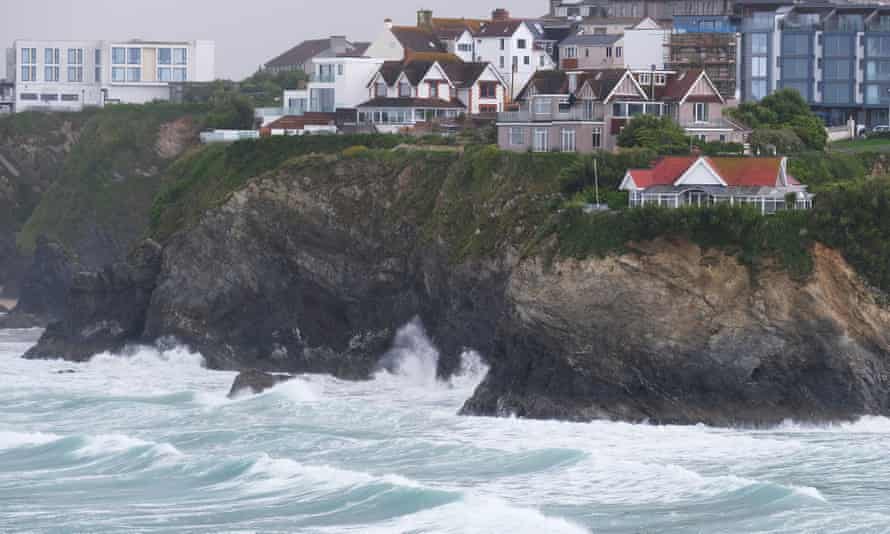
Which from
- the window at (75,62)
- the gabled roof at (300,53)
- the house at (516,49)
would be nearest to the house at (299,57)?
the gabled roof at (300,53)

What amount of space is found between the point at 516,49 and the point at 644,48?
26.2 feet

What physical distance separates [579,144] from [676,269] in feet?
49.6

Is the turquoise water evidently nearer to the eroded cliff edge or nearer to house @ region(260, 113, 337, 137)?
the eroded cliff edge

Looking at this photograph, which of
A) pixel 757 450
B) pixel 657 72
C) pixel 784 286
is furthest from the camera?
pixel 657 72

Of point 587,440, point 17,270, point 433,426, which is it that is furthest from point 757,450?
point 17,270

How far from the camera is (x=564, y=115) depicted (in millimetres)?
74812

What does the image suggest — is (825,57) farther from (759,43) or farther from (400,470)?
(400,470)

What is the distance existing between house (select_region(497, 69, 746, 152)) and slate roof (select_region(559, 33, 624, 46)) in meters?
11.7

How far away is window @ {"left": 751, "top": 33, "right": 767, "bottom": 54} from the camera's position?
94438 mm

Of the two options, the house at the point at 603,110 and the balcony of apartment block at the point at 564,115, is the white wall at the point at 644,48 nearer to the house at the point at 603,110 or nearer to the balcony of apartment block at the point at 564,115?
the house at the point at 603,110

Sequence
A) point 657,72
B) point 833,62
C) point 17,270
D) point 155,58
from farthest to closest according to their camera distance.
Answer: point 155,58
point 17,270
point 833,62
point 657,72

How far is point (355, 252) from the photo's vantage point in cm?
7425

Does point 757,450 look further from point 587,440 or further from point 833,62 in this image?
point 833,62

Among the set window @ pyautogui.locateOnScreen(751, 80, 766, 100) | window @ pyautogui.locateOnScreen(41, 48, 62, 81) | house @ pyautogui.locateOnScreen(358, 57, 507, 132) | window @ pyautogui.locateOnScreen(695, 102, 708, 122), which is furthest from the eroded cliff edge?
window @ pyautogui.locateOnScreen(41, 48, 62, 81)
